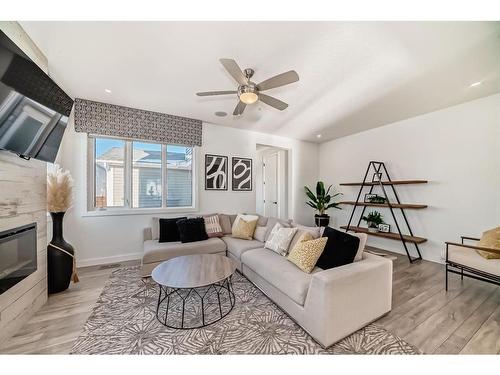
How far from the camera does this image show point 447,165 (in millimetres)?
3186

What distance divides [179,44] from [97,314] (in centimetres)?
275

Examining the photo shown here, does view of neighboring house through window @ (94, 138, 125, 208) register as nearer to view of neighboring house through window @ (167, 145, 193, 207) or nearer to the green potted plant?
view of neighboring house through window @ (167, 145, 193, 207)

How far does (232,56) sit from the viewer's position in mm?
1968

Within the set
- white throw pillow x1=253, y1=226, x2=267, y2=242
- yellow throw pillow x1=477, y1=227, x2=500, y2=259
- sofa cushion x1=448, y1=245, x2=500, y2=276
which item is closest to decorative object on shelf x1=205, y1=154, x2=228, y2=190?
white throw pillow x1=253, y1=226, x2=267, y2=242

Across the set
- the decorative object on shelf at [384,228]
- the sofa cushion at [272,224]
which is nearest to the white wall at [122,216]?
the sofa cushion at [272,224]

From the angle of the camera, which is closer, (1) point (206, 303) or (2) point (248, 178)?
(1) point (206, 303)

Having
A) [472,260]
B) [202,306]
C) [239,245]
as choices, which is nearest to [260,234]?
[239,245]

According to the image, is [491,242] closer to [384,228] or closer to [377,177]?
[384,228]

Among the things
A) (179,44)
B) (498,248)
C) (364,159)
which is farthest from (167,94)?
(498,248)

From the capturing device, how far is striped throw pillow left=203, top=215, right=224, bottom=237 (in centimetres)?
323

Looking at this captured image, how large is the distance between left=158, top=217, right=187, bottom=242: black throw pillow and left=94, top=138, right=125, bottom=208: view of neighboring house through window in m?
0.97

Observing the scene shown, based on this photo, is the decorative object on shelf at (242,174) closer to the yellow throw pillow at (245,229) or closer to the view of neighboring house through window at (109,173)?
the yellow throw pillow at (245,229)
